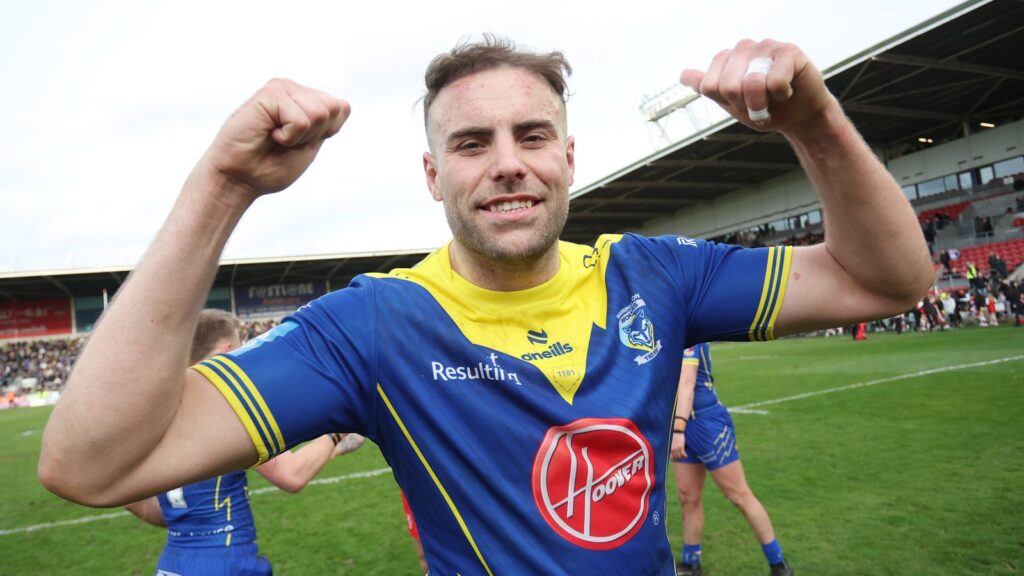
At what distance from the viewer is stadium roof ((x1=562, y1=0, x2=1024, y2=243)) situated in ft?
69.6

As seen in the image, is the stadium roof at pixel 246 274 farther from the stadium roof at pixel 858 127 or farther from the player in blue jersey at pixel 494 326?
the player in blue jersey at pixel 494 326

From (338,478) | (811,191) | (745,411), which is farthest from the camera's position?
(811,191)

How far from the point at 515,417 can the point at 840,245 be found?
981mm

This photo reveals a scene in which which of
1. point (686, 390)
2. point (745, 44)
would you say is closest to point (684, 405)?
point (686, 390)

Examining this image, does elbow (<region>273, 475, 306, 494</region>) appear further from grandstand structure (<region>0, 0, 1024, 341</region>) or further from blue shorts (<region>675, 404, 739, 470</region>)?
grandstand structure (<region>0, 0, 1024, 341</region>)

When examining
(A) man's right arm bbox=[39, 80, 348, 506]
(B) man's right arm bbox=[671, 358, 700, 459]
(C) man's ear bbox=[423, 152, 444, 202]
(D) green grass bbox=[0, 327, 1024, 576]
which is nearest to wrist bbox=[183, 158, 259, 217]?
(A) man's right arm bbox=[39, 80, 348, 506]

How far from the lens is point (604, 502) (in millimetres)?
1726

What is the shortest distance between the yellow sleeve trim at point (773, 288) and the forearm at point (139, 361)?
58.3 inches

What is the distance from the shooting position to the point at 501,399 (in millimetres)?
1776

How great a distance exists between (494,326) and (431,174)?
565mm

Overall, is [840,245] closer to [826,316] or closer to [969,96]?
[826,316]

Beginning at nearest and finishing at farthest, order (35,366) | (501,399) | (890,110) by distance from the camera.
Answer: (501,399), (890,110), (35,366)

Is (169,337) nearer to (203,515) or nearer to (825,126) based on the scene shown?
(825,126)

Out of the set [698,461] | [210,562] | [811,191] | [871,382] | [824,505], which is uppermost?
[811,191]
